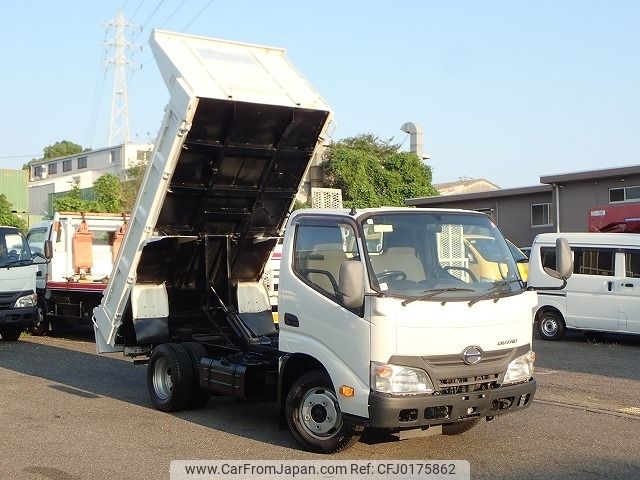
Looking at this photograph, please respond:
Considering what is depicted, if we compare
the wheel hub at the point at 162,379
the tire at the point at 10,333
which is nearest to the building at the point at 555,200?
the tire at the point at 10,333

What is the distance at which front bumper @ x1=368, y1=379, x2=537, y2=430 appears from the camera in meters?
6.57

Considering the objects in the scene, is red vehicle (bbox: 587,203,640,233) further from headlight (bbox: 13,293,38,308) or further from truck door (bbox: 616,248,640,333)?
headlight (bbox: 13,293,38,308)

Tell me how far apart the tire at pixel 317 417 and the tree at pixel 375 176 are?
3679 centimetres

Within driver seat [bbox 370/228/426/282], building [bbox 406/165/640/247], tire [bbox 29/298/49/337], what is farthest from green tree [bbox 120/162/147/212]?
driver seat [bbox 370/228/426/282]

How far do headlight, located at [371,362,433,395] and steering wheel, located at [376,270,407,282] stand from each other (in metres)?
0.73

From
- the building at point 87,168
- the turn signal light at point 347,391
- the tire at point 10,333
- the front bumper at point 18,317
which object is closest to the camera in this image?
the turn signal light at point 347,391

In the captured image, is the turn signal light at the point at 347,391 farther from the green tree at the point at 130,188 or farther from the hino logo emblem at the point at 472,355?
the green tree at the point at 130,188

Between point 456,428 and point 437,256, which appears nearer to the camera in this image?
point 437,256

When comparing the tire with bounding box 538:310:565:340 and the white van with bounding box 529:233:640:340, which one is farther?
the tire with bounding box 538:310:565:340

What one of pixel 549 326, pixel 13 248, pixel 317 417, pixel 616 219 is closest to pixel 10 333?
pixel 13 248

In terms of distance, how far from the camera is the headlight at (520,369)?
7.21 metres

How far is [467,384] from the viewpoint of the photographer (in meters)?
6.89

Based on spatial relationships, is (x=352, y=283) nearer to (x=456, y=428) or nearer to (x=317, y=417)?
(x=317, y=417)

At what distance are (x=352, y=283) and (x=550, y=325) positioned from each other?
37.0 ft
